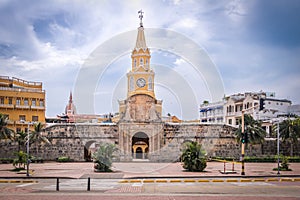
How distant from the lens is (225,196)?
53.3 ft

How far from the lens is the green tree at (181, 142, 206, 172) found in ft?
95.0

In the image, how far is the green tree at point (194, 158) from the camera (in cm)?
2895

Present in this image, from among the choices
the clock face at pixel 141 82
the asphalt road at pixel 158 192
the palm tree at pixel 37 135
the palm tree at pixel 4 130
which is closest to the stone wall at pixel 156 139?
the palm tree at pixel 37 135

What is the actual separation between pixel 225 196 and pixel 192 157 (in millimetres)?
13193

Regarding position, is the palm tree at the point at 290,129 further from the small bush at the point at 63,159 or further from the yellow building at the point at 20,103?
the yellow building at the point at 20,103

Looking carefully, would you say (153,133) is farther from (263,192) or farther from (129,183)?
(263,192)

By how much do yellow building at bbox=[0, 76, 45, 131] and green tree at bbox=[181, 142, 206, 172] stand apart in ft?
90.5

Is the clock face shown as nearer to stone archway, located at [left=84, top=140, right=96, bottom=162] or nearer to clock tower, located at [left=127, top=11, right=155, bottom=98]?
clock tower, located at [left=127, top=11, right=155, bottom=98]

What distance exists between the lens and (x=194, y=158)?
29.3m

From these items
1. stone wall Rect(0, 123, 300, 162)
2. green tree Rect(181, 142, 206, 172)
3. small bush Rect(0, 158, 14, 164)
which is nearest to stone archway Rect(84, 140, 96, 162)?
stone wall Rect(0, 123, 300, 162)

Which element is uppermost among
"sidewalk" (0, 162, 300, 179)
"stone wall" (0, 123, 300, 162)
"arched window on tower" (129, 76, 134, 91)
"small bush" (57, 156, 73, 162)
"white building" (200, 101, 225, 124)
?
"arched window on tower" (129, 76, 134, 91)

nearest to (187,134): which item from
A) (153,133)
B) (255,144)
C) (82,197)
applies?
(153,133)

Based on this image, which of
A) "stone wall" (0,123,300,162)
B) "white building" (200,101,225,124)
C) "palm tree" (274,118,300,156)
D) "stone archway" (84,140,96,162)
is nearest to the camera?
"palm tree" (274,118,300,156)

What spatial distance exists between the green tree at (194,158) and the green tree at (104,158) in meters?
6.39
